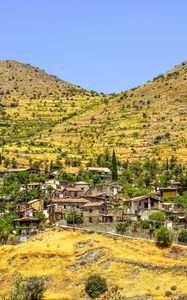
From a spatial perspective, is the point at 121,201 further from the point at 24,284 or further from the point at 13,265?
the point at 24,284

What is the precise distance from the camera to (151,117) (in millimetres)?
169875

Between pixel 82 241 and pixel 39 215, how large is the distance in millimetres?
13084

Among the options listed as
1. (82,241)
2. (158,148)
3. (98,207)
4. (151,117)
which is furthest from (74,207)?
(151,117)

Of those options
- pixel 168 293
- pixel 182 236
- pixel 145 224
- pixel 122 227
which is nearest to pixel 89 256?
pixel 122 227

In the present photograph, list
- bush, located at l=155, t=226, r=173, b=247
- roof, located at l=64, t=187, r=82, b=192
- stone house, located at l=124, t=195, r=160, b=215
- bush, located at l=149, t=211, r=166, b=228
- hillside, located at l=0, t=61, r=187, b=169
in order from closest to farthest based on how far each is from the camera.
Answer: bush, located at l=155, t=226, r=173, b=247 → bush, located at l=149, t=211, r=166, b=228 → stone house, located at l=124, t=195, r=160, b=215 → roof, located at l=64, t=187, r=82, b=192 → hillside, located at l=0, t=61, r=187, b=169

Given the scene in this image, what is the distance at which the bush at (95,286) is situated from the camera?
66062 millimetres

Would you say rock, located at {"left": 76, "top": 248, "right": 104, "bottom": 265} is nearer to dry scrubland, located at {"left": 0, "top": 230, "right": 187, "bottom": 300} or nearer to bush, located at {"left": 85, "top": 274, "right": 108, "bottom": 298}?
dry scrubland, located at {"left": 0, "top": 230, "right": 187, "bottom": 300}

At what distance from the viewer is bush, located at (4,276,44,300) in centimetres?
6488

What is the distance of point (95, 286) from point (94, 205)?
23.3 meters

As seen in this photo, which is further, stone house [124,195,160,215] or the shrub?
stone house [124,195,160,215]

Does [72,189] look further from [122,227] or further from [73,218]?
[122,227]

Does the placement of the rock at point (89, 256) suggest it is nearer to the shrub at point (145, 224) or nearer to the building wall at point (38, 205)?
the shrub at point (145, 224)

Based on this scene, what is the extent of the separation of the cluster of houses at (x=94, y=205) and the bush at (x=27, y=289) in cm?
1424

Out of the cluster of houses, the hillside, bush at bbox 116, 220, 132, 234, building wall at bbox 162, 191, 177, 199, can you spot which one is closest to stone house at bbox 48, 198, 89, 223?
the cluster of houses
